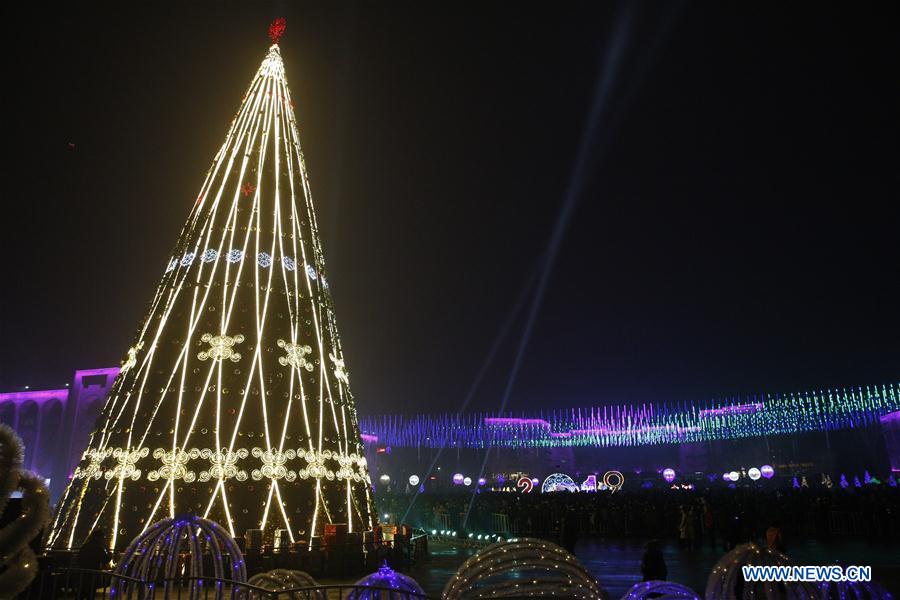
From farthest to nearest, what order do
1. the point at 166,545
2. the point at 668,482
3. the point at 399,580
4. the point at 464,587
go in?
1. the point at 668,482
2. the point at 166,545
3. the point at 399,580
4. the point at 464,587

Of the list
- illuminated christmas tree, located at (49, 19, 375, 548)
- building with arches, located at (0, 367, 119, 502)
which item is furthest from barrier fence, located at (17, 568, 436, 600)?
building with arches, located at (0, 367, 119, 502)

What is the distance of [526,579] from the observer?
5.99 meters

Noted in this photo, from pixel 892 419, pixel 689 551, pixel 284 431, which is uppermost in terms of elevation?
pixel 892 419

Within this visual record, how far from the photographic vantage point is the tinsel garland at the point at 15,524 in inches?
143

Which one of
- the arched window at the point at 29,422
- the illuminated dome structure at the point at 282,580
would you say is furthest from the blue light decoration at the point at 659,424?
the illuminated dome structure at the point at 282,580

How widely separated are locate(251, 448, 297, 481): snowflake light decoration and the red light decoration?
37.0 feet

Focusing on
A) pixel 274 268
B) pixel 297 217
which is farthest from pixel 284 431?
pixel 297 217

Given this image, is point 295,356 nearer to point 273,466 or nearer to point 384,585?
point 273,466

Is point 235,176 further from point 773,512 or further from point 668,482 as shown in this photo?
point 668,482

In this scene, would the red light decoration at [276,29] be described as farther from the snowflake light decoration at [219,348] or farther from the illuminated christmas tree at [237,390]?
the snowflake light decoration at [219,348]

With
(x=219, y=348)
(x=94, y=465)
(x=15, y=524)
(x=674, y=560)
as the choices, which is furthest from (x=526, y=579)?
(x=674, y=560)

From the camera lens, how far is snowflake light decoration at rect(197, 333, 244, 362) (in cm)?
1238

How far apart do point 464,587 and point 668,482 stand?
2262 inches

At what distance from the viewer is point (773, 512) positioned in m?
21.8
